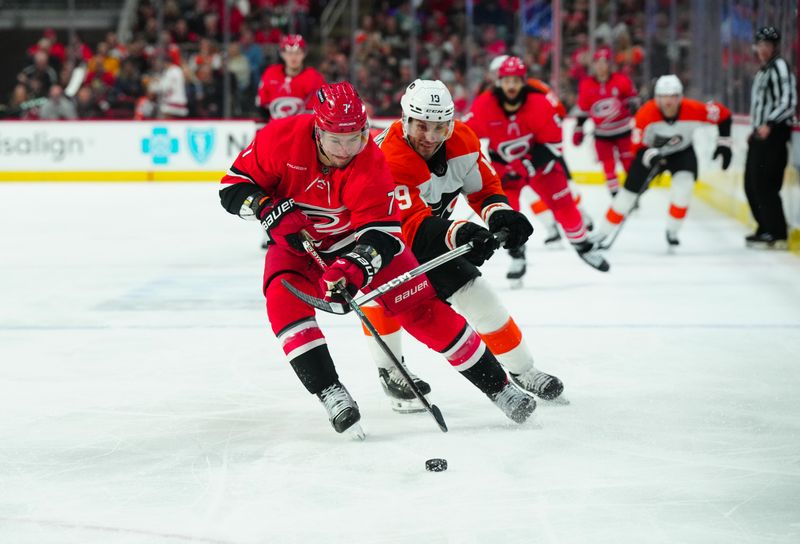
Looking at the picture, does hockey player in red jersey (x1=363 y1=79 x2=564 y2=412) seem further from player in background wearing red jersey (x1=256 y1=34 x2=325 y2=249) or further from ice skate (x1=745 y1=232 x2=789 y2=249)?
ice skate (x1=745 y1=232 x2=789 y2=249)

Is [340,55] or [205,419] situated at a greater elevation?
[340,55]

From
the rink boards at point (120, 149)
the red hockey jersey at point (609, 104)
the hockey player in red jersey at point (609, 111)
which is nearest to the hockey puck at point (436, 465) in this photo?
the hockey player in red jersey at point (609, 111)

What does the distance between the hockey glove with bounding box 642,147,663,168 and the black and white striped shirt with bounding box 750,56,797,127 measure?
0.72 metres

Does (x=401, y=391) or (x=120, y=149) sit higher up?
(x=120, y=149)

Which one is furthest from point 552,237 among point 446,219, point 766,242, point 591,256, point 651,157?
point 446,219

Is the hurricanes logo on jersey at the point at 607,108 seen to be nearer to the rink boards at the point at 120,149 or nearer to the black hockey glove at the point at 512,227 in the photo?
the rink boards at the point at 120,149

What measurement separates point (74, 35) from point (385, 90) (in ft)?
12.7

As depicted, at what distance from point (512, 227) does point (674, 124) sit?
13.8 feet

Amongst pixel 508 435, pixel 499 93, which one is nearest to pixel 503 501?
pixel 508 435

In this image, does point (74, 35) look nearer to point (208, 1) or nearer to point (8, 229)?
point (208, 1)

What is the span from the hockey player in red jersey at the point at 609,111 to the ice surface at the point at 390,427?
3.17 meters

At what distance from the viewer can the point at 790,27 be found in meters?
7.53

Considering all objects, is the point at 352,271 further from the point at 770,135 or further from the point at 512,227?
the point at 770,135

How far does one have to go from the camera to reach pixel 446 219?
3.53 meters
